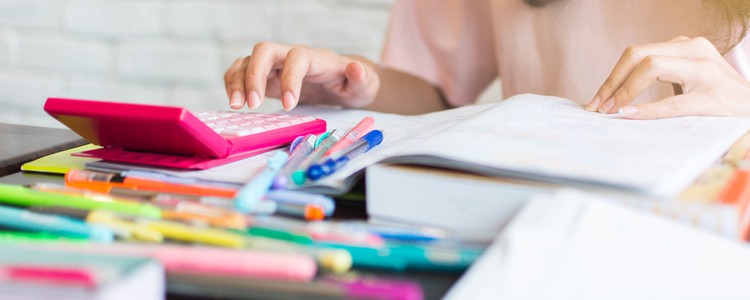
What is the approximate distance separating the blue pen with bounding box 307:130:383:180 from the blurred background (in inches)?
28.3

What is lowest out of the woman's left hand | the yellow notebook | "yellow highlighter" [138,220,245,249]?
"yellow highlighter" [138,220,245,249]

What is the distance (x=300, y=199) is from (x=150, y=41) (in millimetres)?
1056

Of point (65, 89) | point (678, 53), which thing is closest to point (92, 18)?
point (65, 89)

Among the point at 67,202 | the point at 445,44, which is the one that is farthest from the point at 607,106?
the point at 445,44

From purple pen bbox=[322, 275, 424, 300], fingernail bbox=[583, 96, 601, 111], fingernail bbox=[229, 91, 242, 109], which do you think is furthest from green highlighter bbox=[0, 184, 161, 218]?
fingernail bbox=[583, 96, 601, 111]

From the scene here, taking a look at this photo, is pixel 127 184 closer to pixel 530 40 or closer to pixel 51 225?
pixel 51 225

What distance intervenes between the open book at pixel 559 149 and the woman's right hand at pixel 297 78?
11 centimetres

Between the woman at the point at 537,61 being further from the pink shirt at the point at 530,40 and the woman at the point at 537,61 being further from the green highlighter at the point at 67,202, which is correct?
the green highlighter at the point at 67,202

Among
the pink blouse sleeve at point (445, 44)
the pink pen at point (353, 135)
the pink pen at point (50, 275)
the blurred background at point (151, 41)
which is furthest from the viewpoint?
the blurred background at point (151, 41)

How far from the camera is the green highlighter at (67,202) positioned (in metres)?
0.36

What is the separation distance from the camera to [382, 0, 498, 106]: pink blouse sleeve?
42.3 inches

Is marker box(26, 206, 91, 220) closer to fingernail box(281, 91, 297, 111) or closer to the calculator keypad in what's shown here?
the calculator keypad

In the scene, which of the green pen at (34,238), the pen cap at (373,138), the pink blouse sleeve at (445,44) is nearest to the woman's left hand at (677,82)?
the pen cap at (373,138)

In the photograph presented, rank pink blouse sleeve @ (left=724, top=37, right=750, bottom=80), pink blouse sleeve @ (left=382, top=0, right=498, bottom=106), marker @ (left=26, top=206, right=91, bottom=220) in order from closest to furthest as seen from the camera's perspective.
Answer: marker @ (left=26, top=206, right=91, bottom=220), pink blouse sleeve @ (left=724, top=37, right=750, bottom=80), pink blouse sleeve @ (left=382, top=0, right=498, bottom=106)
